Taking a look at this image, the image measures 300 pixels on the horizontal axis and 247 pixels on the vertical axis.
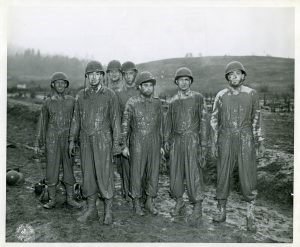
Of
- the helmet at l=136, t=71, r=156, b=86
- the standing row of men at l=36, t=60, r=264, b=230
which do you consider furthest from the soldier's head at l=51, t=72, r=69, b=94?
the helmet at l=136, t=71, r=156, b=86

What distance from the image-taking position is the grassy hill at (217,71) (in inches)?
224

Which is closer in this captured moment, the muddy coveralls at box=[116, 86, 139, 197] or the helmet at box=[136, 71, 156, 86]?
the helmet at box=[136, 71, 156, 86]

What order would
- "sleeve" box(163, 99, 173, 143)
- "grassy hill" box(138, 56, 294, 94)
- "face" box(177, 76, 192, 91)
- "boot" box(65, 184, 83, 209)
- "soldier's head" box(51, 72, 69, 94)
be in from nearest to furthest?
"face" box(177, 76, 192, 91) < "sleeve" box(163, 99, 173, 143) < "soldier's head" box(51, 72, 69, 94) < "boot" box(65, 184, 83, 209) < "grassy hill" box(138, 56, 294, 94)

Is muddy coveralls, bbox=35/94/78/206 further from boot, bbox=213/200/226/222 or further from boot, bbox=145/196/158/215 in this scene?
boot, bbox=213/200/226/222

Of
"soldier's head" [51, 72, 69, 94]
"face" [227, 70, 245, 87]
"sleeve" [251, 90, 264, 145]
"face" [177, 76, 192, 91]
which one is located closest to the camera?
"sleeve" [251, 90, 264, 145]

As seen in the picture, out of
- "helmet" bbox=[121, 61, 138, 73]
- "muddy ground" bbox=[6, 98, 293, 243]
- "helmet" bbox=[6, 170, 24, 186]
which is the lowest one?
"muddy ground" bbox=[6, 98, 293, 243]

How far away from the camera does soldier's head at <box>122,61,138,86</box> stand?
Answer: 557 cm

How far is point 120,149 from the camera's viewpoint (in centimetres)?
489

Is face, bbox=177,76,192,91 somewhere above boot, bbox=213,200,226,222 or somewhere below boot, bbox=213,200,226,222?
above

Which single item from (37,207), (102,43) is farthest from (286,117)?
(37,207)

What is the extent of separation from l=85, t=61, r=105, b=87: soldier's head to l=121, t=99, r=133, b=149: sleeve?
0.52m

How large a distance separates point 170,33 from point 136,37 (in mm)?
512

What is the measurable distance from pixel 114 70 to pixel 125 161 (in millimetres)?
1430

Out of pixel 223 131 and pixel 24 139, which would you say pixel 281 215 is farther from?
pixel 24 139
